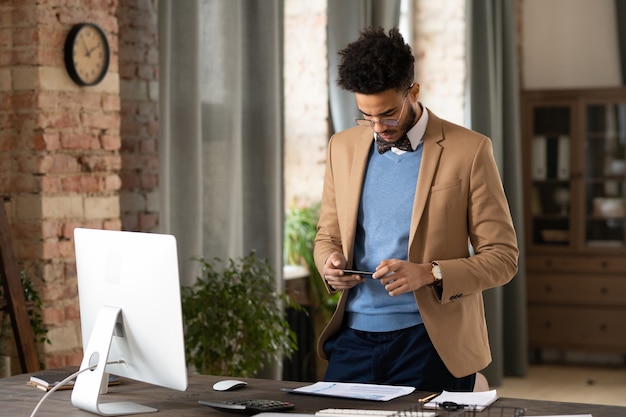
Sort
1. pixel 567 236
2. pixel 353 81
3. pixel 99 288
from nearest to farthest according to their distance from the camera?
pixel 99 288
pixel 353 81
pixel 567 236

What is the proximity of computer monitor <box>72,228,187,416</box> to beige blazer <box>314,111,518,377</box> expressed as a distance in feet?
2.15

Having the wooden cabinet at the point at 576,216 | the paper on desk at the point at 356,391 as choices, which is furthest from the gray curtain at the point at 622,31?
the paper on desk at the point at 356,391

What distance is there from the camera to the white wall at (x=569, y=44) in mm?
7457

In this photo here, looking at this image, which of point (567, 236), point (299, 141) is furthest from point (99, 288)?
point (567, 236)

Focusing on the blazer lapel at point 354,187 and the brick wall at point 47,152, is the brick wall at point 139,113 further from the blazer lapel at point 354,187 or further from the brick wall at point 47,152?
the blazer lapel at point 354,187

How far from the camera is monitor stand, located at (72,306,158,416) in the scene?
2230 millimetres

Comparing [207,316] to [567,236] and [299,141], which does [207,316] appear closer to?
[299,141]

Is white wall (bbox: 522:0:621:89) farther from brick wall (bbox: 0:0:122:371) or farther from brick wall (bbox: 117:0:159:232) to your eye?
brick wall (bbox: 0:0:122:371)

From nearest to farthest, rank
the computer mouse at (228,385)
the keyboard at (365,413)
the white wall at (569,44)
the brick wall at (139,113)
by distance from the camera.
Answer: the keyboard at (365,413), the computer mouse at (228,385), the brick wall at (139,113), the white wall at (569,44)

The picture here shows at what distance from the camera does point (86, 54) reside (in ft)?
12.1

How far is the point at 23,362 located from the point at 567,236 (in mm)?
4737

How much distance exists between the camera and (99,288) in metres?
2.36

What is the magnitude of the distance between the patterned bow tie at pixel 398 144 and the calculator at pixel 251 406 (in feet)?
2.67

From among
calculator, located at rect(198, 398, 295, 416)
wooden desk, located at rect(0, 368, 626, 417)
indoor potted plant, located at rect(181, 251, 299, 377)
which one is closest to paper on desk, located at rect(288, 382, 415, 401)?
wooden desk, located at rect(0, 368, 626, 417)
